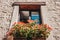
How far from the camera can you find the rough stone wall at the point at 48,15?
4.66m

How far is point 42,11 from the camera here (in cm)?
490

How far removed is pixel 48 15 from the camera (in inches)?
194

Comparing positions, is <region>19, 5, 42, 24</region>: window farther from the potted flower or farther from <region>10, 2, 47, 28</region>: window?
the potted flower

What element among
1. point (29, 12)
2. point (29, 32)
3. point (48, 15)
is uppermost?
point (29, 12)

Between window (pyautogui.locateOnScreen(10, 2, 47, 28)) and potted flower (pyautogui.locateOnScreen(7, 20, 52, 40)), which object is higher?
window (pyautogui.locateOnScreen(10, 2, 47, 28))

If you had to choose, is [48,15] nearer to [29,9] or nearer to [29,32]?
[29,9]

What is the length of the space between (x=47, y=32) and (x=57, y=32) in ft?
2.15

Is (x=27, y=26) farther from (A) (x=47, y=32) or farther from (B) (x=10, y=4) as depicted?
(B) (x=10, y=4)

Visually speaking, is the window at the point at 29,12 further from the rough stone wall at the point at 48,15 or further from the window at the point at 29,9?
the rough stone wall at the point at 48,15

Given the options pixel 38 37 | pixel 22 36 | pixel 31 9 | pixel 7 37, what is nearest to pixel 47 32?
pixel 38 37

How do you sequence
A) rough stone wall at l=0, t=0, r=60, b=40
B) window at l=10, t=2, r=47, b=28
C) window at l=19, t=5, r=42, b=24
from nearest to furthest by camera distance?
rough stone wall at l=0, t=0, r=60, b=40 < window at l=10, t=2, r=47, b=28 < window at l=19, t=5, r=42, b=24

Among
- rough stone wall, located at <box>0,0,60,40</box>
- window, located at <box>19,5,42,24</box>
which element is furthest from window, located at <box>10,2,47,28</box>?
rough stone wall, located at <box>0,0,60,40</box>

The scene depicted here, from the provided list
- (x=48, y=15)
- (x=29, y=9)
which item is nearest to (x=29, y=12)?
(x=29, y=9)

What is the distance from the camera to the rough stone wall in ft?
15.3
